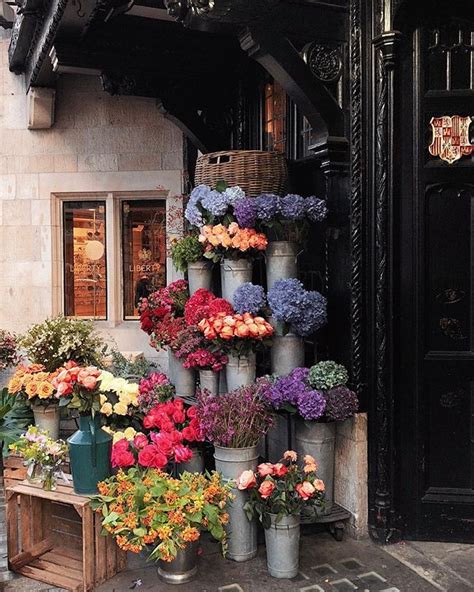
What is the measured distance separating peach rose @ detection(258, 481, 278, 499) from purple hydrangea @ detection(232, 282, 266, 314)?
1.13 metres

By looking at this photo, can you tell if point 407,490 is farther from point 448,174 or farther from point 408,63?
point 408,63

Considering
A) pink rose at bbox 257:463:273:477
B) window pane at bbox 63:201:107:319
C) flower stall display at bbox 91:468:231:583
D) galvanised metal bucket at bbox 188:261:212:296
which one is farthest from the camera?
window pane at bbox 63:201:107:319

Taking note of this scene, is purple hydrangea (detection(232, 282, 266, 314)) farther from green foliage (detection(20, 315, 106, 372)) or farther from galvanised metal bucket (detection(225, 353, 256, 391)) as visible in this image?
green foliage (detection(20, 315, 106, 372))

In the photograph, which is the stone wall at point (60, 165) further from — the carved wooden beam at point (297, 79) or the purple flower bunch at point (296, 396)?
the purple flower bunch at point (296, 396)

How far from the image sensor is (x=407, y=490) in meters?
4.14

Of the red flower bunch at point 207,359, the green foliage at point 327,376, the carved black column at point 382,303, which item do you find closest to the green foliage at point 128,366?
the red flower bunch at point 207,359

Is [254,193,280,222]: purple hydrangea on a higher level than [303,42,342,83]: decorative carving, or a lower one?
lower

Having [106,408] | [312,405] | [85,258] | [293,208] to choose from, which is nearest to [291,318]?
[312,405]

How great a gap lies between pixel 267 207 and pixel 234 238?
11.7 inches

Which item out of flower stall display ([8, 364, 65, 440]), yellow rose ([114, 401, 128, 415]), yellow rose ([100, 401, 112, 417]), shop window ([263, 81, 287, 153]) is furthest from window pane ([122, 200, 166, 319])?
yellow rose ([100, 401, 112, 417])

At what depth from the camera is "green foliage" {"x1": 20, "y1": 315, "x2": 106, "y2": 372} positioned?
5809 millimetres

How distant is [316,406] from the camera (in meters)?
3.91

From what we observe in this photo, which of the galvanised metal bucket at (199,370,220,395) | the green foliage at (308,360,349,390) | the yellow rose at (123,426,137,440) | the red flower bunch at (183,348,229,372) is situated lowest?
the yellow rose at (123,426,137,440)

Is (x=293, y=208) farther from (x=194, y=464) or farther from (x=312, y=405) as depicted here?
(x=194, y=464)
